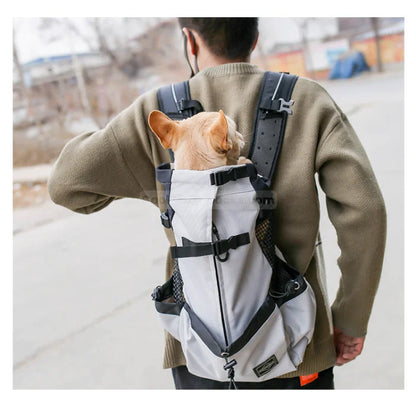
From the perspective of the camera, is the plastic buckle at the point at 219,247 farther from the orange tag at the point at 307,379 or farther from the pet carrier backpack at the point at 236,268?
the orange tag at the point at 307,379

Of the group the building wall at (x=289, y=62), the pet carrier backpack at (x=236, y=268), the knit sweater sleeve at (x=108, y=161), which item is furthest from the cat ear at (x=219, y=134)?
the building wall at (x=289, y=62)

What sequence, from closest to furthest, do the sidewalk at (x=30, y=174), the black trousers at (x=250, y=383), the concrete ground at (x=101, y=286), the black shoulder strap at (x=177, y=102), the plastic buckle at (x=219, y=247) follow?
the plastic buckle at (x=219, y=247), the black shoulder strap at (x=177, y=102), the black trousers at (x=250, y=383), the sidewalk at (x=30, y=174), the concrete ground at (x=101, y=286)

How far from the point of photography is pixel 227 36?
3.13ft

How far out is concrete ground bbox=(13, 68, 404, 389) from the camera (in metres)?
1.28

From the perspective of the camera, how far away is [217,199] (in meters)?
0.80

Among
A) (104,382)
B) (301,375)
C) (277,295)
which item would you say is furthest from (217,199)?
(104,382)

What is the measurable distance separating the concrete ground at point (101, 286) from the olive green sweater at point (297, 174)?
327mm

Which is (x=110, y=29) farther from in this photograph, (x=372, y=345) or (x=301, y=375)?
(x=372, y=345)

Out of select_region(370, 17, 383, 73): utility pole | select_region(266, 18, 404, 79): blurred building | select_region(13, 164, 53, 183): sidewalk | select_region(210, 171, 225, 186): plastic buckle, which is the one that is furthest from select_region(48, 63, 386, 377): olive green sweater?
select_region(370, 17, 383, 73): utility pole

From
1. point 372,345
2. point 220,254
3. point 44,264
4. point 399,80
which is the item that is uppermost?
point 399,80

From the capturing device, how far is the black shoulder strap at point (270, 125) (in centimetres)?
87

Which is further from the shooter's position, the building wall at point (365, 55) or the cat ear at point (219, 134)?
the building wall at point (365, 55)
